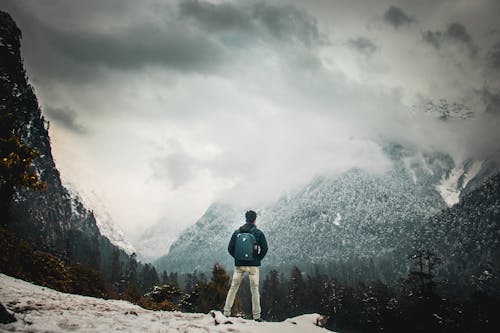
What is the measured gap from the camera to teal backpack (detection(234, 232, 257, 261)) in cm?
1053

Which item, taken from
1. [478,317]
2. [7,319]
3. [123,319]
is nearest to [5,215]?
[123,319]

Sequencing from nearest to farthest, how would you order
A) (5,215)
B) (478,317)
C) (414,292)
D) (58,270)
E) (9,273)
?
1. (9,273)
2. (58,270)
3. (5,215)
4. (414,292)
5. (478,317)

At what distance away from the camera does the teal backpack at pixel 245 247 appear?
10531 millimetres

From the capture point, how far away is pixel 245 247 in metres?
10.6

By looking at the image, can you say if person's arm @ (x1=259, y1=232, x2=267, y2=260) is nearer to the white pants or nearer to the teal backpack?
the teal backpack

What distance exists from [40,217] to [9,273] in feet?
667

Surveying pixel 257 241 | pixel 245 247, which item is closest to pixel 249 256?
pixel 245 247

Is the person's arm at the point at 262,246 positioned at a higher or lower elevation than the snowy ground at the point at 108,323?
higher

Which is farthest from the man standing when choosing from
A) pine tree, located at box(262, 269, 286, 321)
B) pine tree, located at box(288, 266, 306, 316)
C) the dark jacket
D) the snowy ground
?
pine tree, located at box(262, 269, 286, 321)

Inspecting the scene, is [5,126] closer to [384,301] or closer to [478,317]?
[478,317]

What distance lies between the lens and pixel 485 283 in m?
156

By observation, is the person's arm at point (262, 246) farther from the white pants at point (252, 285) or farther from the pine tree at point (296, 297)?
the pine tree at point (296, 297)

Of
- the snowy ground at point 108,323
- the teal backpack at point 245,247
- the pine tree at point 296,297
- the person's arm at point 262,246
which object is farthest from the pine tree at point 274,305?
the snowy ground at point 108,323

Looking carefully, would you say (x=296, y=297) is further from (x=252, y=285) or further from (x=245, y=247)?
(x=245, y=247)
